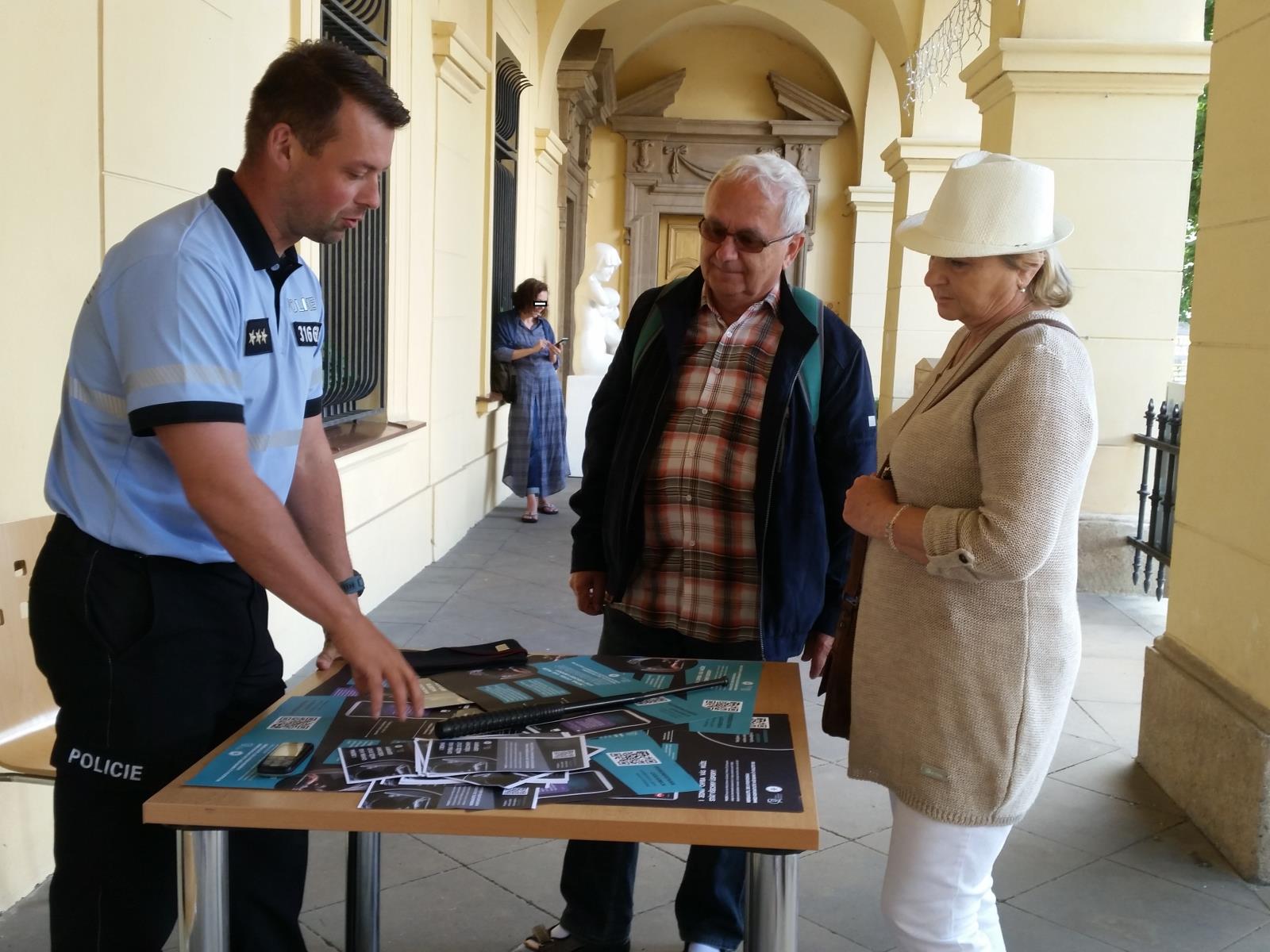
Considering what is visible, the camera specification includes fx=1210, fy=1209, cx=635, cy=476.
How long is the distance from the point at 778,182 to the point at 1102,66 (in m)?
4.74

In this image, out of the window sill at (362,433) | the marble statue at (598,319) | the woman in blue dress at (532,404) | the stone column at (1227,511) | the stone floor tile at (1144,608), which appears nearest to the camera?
the stone column at (1227,511)

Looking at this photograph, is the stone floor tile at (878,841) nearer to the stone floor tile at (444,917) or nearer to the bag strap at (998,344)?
the stone floor tile at (444,917)

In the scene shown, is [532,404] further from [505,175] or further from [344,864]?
[344,864]

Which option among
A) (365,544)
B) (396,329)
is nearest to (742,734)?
(365,544)

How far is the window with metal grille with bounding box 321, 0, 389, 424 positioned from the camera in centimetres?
532

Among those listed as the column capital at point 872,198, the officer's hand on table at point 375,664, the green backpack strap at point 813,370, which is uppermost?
the column capital at point 872,198

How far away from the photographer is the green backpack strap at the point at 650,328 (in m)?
2.54

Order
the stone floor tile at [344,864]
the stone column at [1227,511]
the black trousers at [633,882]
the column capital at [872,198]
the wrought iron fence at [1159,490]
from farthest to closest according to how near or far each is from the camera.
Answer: the column capital at [872,198] < the wrought iron fence at [1159,490] < the stone column at [1227,511] < the stone floor tile at [344,864] < the black trousers at [633,882]

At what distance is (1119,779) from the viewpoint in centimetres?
389

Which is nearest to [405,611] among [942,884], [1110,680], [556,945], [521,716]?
[1110,680]

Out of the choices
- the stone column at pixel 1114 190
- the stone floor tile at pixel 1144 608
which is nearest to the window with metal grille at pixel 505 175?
the stone column at pixel 1114 190

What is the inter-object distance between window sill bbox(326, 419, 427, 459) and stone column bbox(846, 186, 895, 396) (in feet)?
32.3

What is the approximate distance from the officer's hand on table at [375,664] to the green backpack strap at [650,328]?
1140 mm

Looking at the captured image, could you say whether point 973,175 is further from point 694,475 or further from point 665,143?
point 665,143
